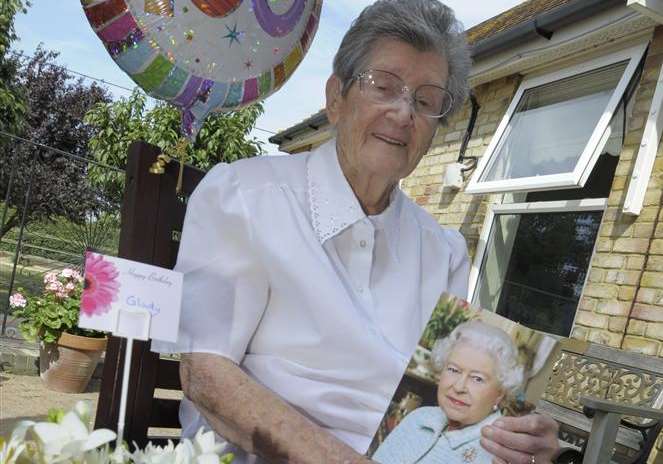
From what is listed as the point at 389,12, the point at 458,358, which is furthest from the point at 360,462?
the point at 389,12

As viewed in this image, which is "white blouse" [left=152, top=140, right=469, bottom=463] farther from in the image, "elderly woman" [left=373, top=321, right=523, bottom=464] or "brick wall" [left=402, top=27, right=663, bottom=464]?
"brick wall" [left=402, top=27, right=663, bottom=464]

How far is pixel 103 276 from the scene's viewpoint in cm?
74

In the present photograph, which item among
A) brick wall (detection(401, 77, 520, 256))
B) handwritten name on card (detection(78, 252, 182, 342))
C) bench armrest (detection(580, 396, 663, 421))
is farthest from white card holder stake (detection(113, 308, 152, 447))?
brick wall (detection(401, 77, 520, 256))

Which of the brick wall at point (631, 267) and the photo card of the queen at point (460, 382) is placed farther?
the brick wall at point (631, 267)

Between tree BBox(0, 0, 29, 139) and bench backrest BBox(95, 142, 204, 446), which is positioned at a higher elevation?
tree BBox(0, 0, 29, 139)

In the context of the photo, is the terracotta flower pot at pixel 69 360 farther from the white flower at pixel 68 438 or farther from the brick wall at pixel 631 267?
the white flower at pixel 68 438

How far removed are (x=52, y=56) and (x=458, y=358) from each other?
22.0 meters

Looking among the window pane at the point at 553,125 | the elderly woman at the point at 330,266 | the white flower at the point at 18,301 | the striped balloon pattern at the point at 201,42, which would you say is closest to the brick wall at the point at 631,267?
the window pane at the point at 553,125

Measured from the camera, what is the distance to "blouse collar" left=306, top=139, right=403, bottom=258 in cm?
134

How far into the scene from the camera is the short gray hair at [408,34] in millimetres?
1374

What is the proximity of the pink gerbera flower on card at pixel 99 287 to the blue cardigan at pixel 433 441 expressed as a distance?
0.47 meters

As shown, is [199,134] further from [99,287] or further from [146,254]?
[99,287]

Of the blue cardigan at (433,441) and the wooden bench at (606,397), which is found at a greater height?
the blue cardigan at (433,441)

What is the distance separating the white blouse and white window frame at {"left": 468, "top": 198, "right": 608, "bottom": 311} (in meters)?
3.05
